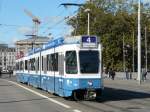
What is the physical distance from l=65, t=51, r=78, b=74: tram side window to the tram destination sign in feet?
2.12

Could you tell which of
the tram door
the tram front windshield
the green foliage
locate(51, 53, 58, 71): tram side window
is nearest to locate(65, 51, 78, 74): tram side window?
the tram front windshield

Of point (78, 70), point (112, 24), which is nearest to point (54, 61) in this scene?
point (78, 70)

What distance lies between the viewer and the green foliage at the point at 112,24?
93625mm

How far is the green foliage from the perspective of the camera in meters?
93.6

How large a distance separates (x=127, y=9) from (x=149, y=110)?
269ft

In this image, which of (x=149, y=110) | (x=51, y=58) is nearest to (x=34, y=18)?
(x=51, y=58)

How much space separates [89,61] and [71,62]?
34.4 inches

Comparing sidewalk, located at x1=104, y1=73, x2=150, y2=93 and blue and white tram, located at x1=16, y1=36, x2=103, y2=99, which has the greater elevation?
blue and white tram, located at x1=16, y1=36, x2=103, y2=99

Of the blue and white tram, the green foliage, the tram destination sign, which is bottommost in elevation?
the blue and white tram

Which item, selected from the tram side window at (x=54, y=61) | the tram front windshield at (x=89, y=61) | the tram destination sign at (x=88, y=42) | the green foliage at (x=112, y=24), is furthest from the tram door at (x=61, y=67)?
the green foliage at (x=112, y=24)

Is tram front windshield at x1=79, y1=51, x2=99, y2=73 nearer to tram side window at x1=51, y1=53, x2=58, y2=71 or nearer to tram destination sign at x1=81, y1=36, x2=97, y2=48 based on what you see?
tram destination sign at x1=81, y1=36, x2=97, y2=48

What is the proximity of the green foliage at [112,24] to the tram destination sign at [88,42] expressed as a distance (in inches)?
2632

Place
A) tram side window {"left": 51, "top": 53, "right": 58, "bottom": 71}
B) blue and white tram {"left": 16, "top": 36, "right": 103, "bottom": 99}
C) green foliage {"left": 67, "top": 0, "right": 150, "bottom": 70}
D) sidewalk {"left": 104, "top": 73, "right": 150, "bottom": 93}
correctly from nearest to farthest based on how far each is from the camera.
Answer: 1. blue and white tram {"left": 16, "top": 36, "right": 103, "bottom": 99}
2. tram side window {"left": 51, "top": 53, "right": 58, "bottom": 71}
3. sidewalk {"left": 104, "top": 73, "right": 150, "bottom": 93}
4. green foliage {"left": 67, "top": 0, "right": 150, "bottom": 70}

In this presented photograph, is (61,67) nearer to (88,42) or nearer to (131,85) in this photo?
(88,42)
